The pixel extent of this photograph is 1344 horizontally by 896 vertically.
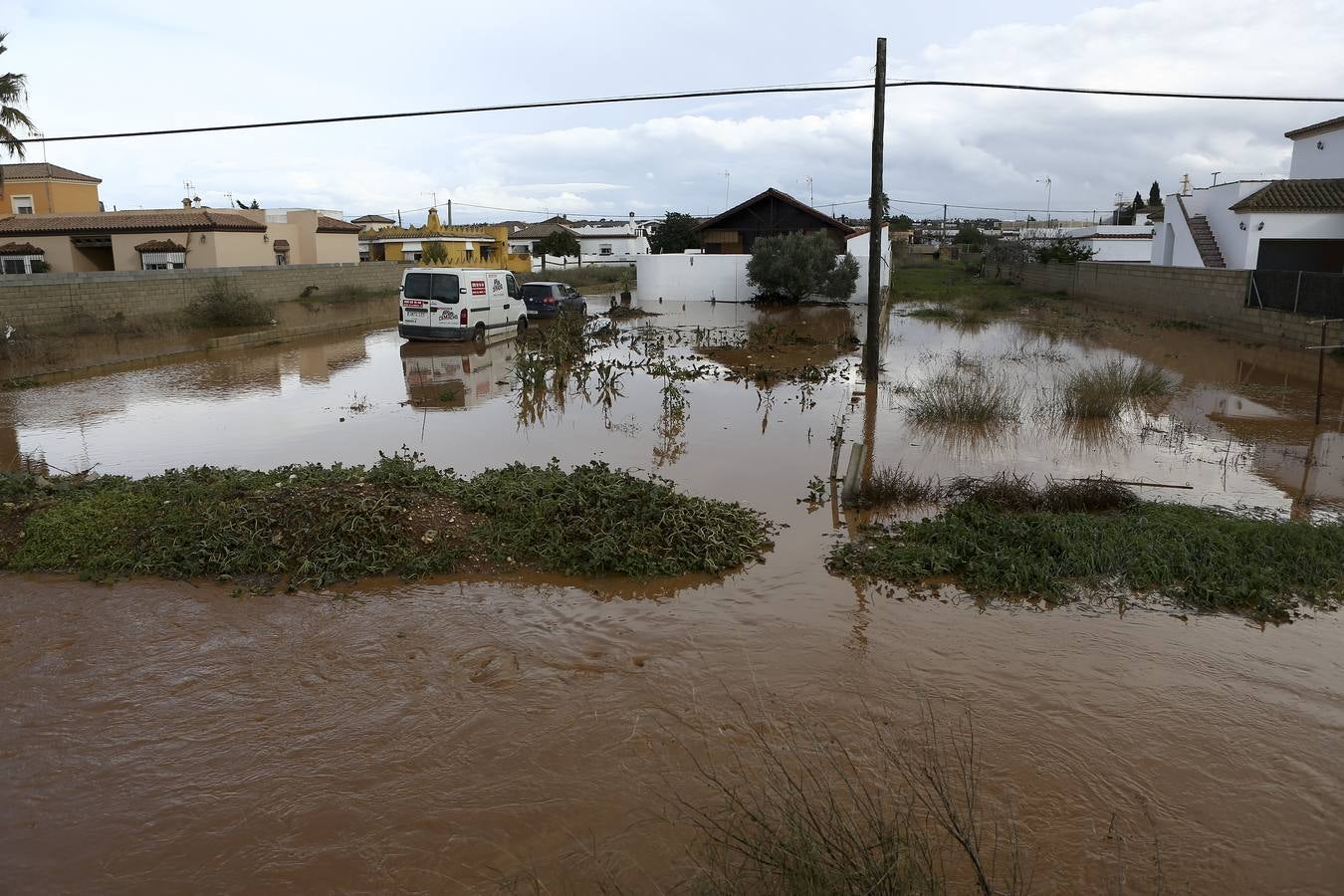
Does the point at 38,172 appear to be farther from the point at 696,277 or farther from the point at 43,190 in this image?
the point at 696,277

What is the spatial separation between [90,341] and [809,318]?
71.8 feet

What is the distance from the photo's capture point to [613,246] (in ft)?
299

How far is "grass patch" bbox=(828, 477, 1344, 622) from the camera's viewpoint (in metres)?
7.18

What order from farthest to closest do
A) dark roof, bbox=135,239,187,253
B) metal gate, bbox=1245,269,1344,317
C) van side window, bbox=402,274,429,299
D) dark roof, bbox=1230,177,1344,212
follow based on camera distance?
dark roof, bbox=135,239,187,253 → dark roof, bbox=1230,177,1344,212 → van side window, bbox=402,274,429,299 → metal gate, bbox=1245,269,1344,317

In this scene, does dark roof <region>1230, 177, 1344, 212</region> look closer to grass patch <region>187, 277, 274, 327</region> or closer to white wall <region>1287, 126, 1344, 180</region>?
white wall <region>1287, 126, 1344, 180</region>

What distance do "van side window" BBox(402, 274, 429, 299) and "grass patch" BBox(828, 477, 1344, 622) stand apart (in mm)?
16834

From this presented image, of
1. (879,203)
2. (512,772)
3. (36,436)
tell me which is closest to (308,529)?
(512,772)

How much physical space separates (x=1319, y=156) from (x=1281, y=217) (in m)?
5.72

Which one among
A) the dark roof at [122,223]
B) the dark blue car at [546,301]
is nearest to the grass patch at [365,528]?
the dark blue car at [546,301]

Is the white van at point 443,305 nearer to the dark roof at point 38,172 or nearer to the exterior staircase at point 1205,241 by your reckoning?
the exterior staircase at point 1205,241

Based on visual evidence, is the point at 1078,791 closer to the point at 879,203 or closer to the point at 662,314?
the point at 879,203

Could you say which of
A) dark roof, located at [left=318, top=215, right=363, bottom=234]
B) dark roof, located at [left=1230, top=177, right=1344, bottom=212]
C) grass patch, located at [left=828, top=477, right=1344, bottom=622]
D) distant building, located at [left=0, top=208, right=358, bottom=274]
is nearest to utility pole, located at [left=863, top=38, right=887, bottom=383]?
grass patch, located at [left=828, top=477, right=1344, bottom=622]

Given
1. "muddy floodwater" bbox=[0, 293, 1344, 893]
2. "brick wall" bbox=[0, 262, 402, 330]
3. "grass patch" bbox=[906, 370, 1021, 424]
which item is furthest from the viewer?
"brick wall" bbox=[0, 262, 402, 330]

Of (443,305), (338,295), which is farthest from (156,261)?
(443,305)
